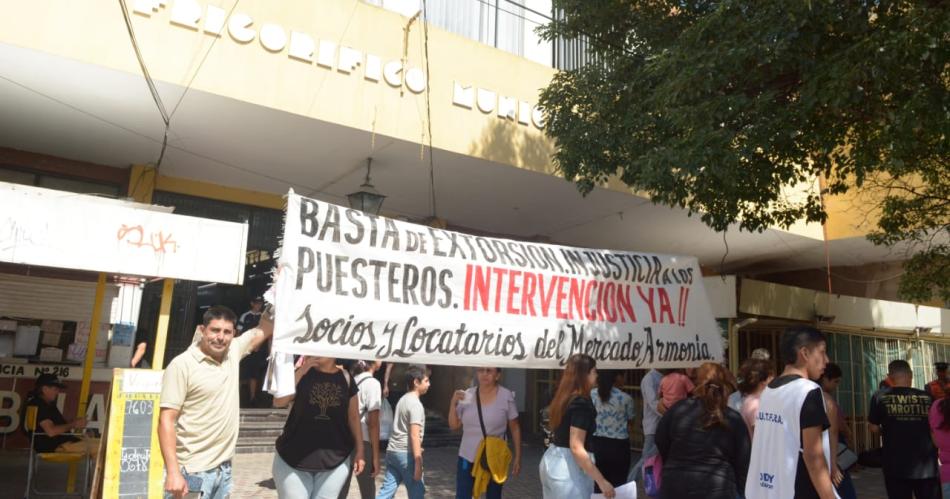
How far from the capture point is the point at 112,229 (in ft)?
19.7

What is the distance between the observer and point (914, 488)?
615 cm

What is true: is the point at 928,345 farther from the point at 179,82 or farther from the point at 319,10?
the point at 179,82

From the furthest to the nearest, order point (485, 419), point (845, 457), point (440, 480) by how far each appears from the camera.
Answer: point (440, 480), point (845, 457), point (485, 419)

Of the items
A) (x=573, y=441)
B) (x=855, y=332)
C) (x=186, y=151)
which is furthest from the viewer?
(x=855, y=332)

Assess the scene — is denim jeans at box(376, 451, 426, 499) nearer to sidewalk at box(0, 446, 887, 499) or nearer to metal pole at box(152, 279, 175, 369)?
sidewalk at box(0, 446, 887, 499)

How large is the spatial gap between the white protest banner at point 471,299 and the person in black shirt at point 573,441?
0.57 meters

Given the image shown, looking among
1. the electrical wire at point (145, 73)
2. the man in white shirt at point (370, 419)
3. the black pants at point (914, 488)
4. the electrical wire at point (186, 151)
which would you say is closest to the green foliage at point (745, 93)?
the black pants at point (914, 488)

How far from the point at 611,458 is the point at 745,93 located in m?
4.12

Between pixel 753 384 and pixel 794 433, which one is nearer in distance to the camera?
pixel 794 433

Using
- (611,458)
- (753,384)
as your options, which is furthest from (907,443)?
(611,458)

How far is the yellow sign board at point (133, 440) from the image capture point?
5832 millimetres

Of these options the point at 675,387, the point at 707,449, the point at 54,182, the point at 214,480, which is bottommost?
the point at 214,480

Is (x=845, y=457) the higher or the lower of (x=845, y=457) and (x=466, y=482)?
the higher

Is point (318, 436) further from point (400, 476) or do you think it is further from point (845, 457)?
point (845, 457)
